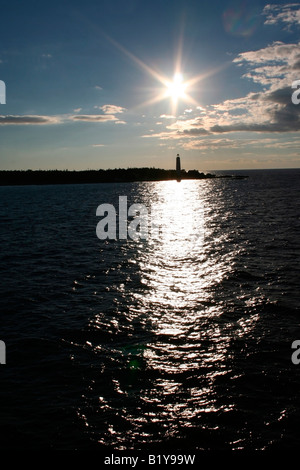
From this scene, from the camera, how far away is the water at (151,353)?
873 cm

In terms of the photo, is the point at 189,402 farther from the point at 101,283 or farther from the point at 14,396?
the point at 101,283

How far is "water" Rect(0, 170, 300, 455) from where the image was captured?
873 centimetres

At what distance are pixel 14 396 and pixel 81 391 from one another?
6.50 feet

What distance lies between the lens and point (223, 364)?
11555mm

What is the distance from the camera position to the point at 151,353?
12281 millimetres
